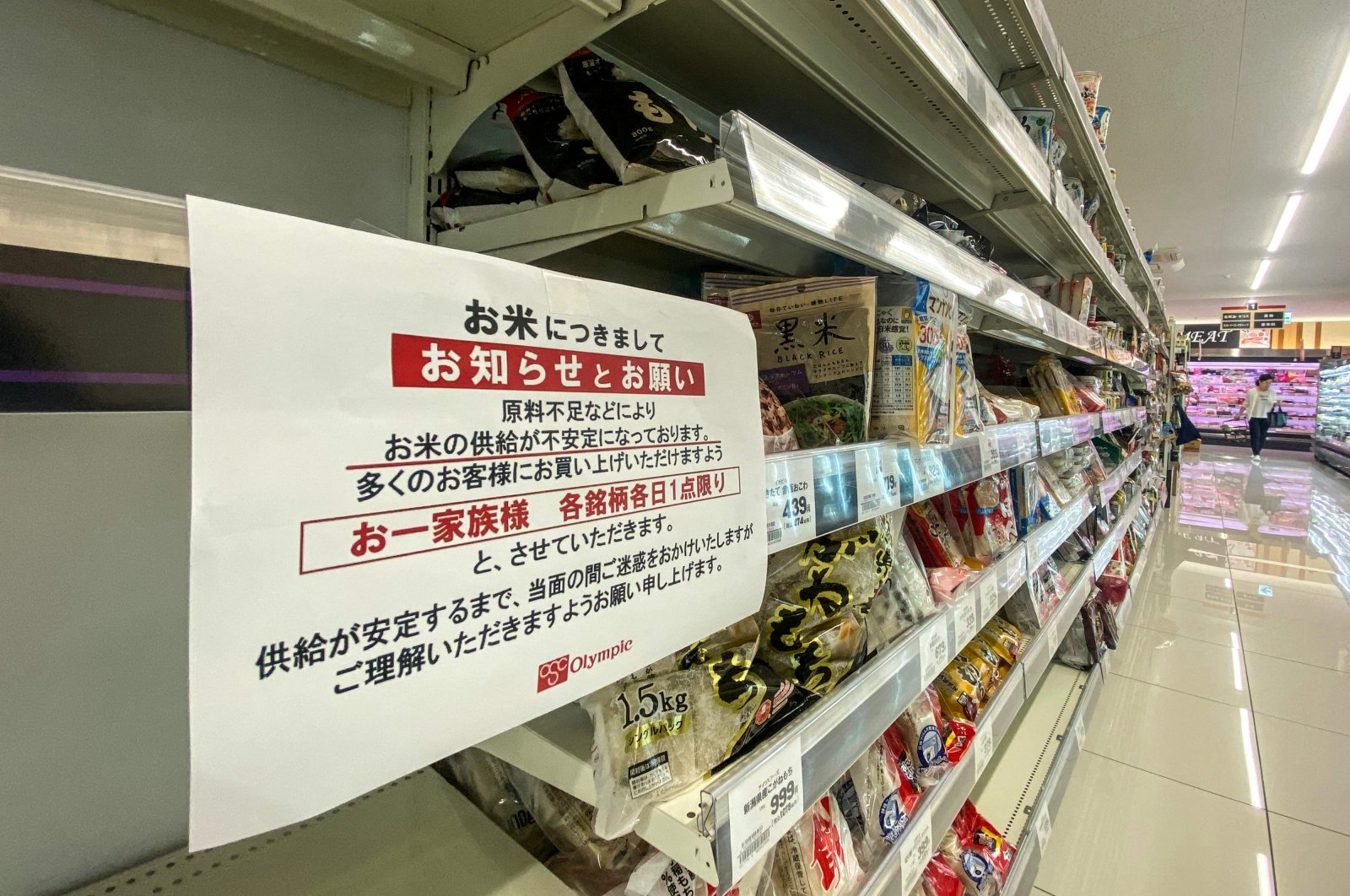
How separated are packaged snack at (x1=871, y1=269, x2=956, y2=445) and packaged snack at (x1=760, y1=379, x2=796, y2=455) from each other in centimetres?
18

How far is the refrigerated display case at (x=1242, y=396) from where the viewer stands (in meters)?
12.4

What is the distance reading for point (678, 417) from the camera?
1.53 ft

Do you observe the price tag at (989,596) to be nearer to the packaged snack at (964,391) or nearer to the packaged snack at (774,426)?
the packaged snack at (964,391)

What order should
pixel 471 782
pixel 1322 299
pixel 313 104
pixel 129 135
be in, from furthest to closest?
pixel 1322 299, pixel 471 782, pixel 313 104, pixel 129 135

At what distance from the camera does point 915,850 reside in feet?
2.84

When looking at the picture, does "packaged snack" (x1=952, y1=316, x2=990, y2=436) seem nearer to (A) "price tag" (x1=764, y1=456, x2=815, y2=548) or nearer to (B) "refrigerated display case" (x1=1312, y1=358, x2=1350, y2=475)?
(A) "price tag" (x1=764, y1=456, x2=815, y2=548)

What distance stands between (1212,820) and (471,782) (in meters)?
2.05

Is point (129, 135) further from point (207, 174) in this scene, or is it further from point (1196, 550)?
point (1196, 550)

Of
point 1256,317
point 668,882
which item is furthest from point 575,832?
point 1256,317

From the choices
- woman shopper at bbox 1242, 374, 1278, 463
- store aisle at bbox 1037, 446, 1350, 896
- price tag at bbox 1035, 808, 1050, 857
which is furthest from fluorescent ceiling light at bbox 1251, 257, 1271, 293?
price tag at bbox 1035, 808, 1050, 857

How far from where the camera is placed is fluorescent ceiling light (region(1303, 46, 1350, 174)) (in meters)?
3.22

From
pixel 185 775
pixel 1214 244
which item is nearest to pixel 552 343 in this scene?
pixel 185 775

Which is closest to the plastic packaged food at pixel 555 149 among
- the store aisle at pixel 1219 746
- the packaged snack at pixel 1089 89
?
the store aisle at pixel 1219 746

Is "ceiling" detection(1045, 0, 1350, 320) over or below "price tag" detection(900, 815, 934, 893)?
over
